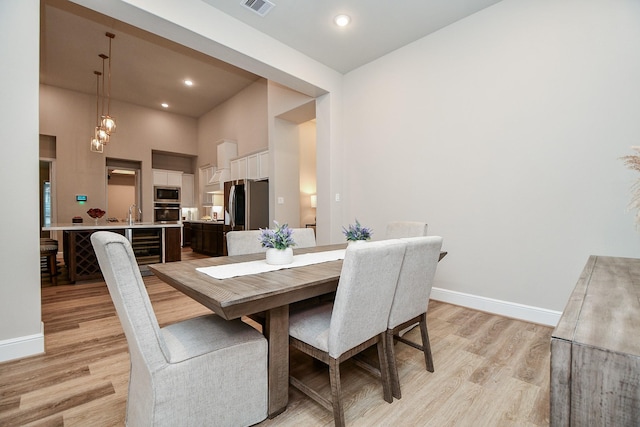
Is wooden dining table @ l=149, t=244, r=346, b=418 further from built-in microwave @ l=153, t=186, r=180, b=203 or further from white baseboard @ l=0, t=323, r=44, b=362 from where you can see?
built-in microwave @ l=153, t=186, r=180, b=203

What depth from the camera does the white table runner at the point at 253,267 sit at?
1.55 m

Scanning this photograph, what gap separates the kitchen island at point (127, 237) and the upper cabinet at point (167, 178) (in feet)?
10.8

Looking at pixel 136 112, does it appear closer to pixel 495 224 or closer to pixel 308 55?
pixel 308 55

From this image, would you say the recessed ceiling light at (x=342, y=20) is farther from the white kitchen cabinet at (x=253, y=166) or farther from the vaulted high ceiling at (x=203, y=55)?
the white kitchen cabinet at (x=253, y=166)

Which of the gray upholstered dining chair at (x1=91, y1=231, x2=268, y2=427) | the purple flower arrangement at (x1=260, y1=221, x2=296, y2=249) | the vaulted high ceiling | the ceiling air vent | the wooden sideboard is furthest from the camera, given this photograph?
the vaulted high ceiling

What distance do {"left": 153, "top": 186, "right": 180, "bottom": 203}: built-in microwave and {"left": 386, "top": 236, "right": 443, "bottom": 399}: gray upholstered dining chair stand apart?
797 cm

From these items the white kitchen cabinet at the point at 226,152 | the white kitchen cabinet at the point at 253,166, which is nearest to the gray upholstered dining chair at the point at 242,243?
the white kitchen cabinet at the point at 253,166

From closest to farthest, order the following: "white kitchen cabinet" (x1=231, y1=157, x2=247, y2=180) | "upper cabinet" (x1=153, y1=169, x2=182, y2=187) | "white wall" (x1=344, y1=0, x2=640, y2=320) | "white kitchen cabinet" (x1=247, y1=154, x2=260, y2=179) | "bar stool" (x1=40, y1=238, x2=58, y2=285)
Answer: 1. "white wall" (x1=344, y1=0, x2=640, y2=320)
2. "bar stool" (x1=40, y1=238, x2=58, y2=285)
3. "white kitchen cabinet" (x1=247, y1=154, x2=260, y2=179)
4. "white kitchen cabinet" (x1=231, y1=157, x2=247, y2=180)
5. "upper cabinet" (x1=153, y1=169, x2=182, y2=187)

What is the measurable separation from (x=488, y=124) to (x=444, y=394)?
2581 mm

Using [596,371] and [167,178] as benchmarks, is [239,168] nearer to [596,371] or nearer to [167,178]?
[167,178]

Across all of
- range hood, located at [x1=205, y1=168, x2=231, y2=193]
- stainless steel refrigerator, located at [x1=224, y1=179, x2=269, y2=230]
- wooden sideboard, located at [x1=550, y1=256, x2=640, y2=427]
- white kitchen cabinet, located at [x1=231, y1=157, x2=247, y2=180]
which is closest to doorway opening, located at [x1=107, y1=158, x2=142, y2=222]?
range hood, located at [x1=205, y1=168, x2=231, y2=193]

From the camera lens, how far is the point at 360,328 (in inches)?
56.4

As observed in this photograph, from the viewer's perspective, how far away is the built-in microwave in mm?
7887

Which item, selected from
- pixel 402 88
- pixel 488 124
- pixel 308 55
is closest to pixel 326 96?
pixel 308 55
